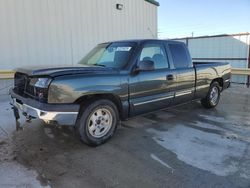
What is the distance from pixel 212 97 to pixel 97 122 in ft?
12.6

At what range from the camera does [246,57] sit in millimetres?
10992

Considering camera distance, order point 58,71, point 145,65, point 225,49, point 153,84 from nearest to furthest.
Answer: point 58,71, point 145,65, point 153,84, point 225,49

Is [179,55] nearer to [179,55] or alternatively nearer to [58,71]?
[179,55]

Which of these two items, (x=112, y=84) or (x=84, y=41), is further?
(x=84, y=41)

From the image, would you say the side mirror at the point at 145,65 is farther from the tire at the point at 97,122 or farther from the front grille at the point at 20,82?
the front grille at the point at 20,82

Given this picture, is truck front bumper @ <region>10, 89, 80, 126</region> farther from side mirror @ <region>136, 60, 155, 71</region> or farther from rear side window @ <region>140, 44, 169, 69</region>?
rear side window @ <region>140, 44, 169, 69</region>

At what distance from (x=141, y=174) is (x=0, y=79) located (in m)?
5.64

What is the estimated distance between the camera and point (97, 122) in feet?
13.7

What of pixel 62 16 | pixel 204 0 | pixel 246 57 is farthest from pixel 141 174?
pixel 204 0

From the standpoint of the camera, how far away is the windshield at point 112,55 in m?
4.53

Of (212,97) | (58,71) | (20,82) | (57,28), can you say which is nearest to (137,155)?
(58,71)

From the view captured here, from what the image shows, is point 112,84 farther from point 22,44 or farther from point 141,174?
point 22,44

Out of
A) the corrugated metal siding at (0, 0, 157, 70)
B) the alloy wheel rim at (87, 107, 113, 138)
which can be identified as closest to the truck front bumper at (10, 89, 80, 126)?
the alloy wheel rim at (87, 107, 113, 138)

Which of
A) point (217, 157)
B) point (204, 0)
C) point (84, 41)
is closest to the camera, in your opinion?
point (217, 157)
